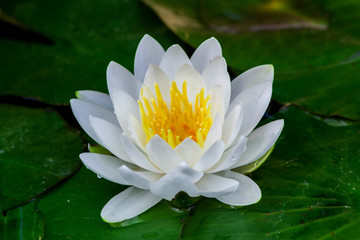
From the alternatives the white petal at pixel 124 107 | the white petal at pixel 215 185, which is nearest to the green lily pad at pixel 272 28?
the white petal at pixel 124 107

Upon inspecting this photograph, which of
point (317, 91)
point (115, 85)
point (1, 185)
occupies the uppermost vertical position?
point (115, 85)

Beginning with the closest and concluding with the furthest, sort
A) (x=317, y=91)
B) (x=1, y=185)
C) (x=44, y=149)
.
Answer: (x=1, y=185) < (x=44, y=149) < (x=317, y=91)

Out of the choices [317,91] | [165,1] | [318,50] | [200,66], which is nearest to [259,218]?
[200,66]

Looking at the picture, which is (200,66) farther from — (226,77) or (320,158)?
(320,158)

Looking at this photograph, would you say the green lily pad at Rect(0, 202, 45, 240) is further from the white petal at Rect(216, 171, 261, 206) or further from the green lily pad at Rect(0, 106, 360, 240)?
the white petal at Rect(216, 171, 261, 206)

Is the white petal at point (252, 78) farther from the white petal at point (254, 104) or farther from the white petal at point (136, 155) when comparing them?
the white petal at point (136, 155)

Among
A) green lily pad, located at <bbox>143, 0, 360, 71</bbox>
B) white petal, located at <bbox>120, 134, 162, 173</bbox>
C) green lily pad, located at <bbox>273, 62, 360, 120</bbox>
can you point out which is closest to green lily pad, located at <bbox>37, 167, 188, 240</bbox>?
white petal, located at <bbox>120, 134, 162, 173</bbox>
